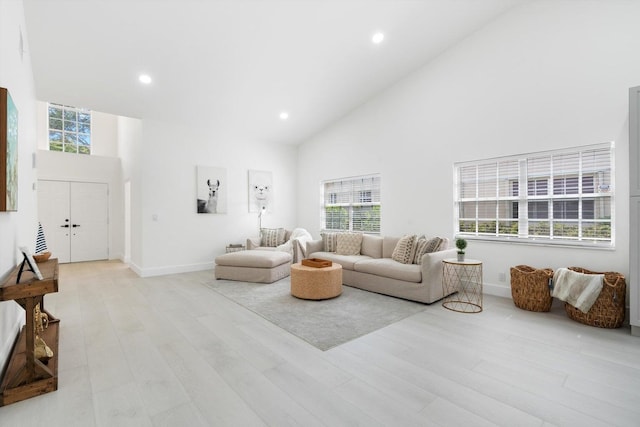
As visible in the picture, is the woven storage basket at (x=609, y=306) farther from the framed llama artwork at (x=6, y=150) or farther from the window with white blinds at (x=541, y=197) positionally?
the framed llama artwork at (x=6, y=150)

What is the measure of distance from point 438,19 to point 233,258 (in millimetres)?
4721

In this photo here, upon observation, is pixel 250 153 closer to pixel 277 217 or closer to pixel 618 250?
pixel 277 217

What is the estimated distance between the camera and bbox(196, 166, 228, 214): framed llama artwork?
6.08 meters

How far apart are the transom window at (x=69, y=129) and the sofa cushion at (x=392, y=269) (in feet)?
25.8

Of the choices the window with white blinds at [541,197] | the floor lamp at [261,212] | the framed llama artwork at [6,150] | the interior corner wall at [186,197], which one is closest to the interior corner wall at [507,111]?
the window with white blinds at [541,197]

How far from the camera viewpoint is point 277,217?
24.0 feet

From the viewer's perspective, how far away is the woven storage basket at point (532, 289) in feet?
11.4

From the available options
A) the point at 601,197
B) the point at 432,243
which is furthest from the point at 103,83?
the point at 601,197

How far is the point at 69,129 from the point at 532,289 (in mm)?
10361

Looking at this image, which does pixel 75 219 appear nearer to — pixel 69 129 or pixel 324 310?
pixel 69 129

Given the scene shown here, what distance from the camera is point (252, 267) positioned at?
5023 mm

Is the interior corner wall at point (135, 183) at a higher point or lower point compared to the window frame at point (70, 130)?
lower

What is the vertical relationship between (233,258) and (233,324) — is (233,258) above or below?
above

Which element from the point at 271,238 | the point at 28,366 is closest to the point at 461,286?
the point at 271,238
